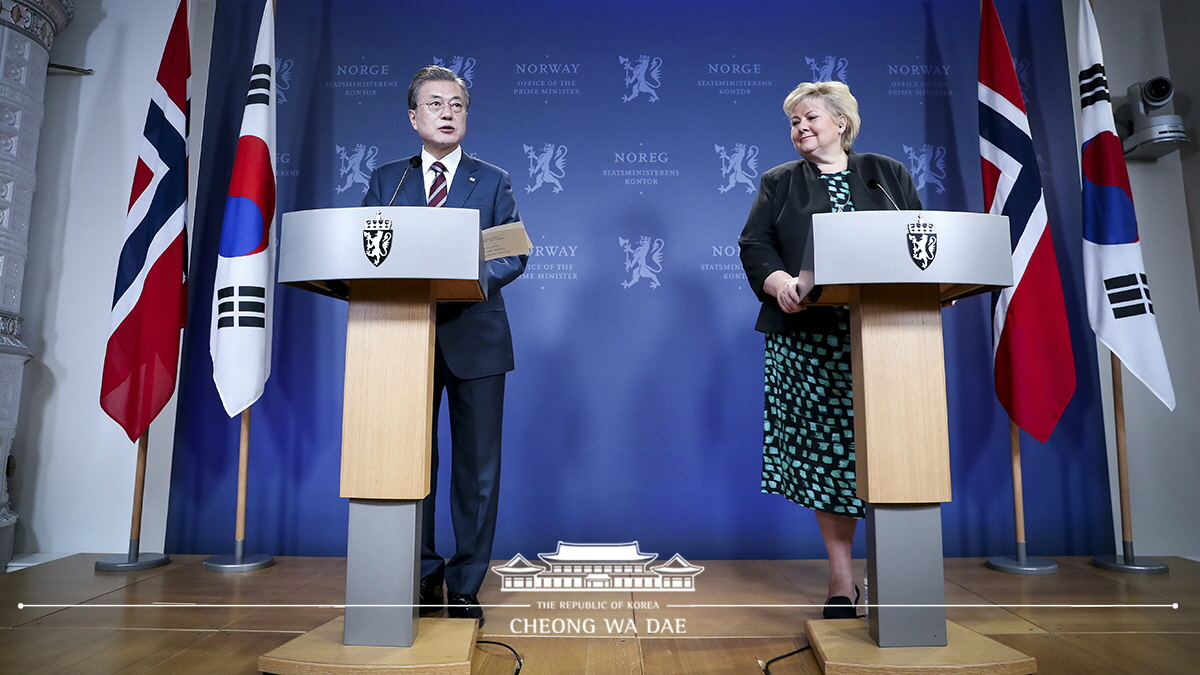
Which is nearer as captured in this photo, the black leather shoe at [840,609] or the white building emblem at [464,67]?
the black leather shoe at [840,609]

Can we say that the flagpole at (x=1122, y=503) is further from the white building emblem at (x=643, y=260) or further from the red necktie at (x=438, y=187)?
the red necktie at (x=438, y=187)

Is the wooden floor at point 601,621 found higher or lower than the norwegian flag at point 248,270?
lower

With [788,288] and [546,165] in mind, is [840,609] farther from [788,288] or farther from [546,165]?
[546,165]

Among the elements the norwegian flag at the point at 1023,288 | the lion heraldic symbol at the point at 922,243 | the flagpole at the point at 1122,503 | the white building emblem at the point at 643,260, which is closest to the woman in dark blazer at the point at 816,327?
the lion heraldic symbol at the point at 922,243

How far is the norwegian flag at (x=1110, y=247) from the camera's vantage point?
2459 millimetres

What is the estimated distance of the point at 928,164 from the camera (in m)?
2.92

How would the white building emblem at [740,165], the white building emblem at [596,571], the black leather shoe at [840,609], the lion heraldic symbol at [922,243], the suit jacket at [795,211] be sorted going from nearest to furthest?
the lion heraldic symbol at [922,243]
the black leather shoe at [840,609]
the suit jacket at [795,211]
the white building emblem at [596,571]
the white building emblem at [740,165]

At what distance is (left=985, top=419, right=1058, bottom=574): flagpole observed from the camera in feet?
8.10

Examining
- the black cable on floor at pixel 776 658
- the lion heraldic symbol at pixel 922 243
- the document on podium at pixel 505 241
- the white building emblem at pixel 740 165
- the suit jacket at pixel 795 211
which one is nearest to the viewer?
the lion heraldic symbol at pixel 922 243

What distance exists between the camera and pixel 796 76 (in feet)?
9.71

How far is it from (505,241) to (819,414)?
96cm

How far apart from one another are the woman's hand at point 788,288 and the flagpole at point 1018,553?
4.44 feet

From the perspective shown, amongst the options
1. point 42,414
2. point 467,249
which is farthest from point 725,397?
point 42,414

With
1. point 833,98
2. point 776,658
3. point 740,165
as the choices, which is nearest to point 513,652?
point 776,658
